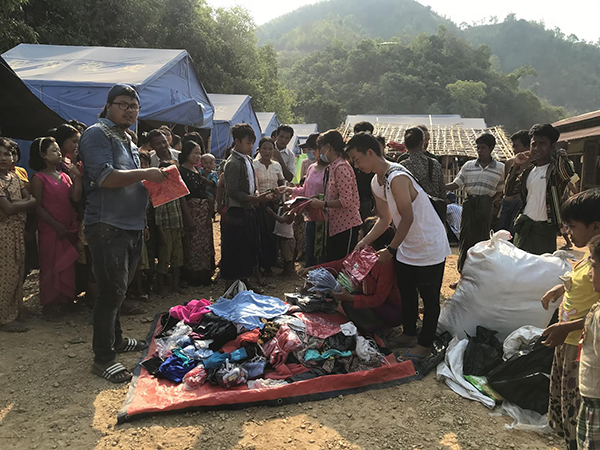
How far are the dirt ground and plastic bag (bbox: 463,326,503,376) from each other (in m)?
0.26

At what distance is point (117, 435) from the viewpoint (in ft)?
7.48

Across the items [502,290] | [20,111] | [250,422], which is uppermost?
[20,111]

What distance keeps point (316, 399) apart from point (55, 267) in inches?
104

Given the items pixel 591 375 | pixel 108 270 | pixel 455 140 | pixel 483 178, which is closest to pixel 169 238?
pixel 108 270

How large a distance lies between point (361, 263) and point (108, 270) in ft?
6.01

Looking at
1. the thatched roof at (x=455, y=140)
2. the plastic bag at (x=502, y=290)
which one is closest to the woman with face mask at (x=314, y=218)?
the plastic bag at (x=502, y=290)

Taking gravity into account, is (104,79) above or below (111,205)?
above

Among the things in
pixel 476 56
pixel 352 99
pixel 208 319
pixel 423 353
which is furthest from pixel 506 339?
pixel 476 56

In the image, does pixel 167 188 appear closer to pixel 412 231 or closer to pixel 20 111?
pixel 412 231

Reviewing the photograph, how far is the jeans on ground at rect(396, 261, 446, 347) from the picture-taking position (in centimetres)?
297

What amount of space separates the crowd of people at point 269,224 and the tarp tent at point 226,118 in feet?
24.7

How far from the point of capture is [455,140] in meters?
10.7

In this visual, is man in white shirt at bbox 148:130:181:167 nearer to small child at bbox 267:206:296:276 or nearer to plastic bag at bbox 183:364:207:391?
small child at bbox 267:206:296:276

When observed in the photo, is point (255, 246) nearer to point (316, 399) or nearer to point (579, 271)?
point (316, 399)
